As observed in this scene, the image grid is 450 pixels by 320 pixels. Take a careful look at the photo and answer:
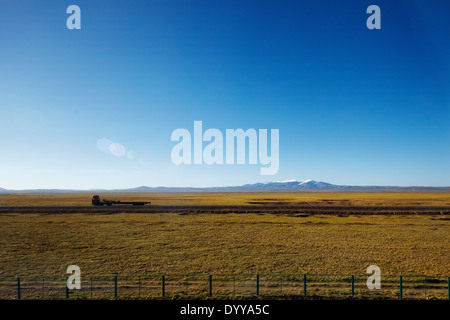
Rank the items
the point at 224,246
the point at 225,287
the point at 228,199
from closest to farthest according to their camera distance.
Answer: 1. the point at 225,287
2. the point at 224,246
3. the point at 228,199

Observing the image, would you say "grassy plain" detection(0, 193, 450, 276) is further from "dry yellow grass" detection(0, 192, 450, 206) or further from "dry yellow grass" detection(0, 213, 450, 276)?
→ "dry yellow grass" detection(0, 192, 450, 206)

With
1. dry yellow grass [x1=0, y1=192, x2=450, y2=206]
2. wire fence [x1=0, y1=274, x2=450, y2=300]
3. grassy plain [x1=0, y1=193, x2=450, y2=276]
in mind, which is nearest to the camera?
wire fence [x1=0, y1=274, x2=450, y2=300]

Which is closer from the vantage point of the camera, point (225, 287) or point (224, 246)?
point (225, 287)

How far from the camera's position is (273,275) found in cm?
1762

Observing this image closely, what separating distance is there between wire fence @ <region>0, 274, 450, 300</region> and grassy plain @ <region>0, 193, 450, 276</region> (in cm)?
145

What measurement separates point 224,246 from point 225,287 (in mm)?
9647

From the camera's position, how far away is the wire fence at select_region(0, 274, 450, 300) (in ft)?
46.5

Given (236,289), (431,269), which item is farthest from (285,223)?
(236,289)

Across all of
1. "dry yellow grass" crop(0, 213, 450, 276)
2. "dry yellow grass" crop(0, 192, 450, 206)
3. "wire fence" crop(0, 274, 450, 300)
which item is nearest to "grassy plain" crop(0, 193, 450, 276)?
"dry yellow grass" crop(0, 213, 450, 276)

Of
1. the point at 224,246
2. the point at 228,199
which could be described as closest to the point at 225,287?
the point at 224,246

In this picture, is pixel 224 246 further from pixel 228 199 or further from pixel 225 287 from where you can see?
pixel 228 199

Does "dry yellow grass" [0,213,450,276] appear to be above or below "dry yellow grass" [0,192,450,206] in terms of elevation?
above

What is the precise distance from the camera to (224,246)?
2517 cm
